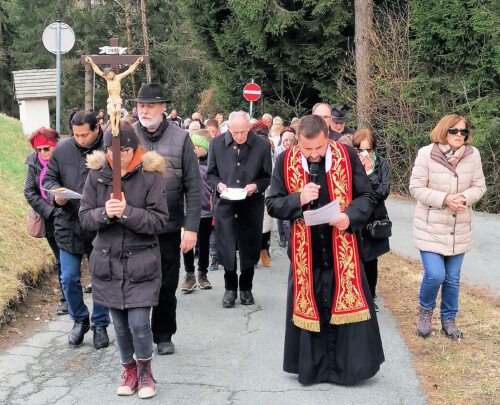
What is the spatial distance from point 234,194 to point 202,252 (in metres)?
1.50

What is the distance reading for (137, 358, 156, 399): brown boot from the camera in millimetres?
5262

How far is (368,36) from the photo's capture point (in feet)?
63.6

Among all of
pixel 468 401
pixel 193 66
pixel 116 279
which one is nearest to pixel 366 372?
pixel 468 401

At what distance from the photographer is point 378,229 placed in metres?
7.11

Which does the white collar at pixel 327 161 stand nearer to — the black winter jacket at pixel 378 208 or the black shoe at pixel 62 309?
the black winter jacket at pixel 378 208

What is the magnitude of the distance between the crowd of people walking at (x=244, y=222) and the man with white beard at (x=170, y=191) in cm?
1

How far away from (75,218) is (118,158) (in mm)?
1761

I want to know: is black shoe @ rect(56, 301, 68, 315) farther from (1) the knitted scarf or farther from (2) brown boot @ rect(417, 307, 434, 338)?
(2) brown boot @ rect(417, 307, 434, 338)

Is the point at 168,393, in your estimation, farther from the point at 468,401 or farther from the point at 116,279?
the point at 468,401

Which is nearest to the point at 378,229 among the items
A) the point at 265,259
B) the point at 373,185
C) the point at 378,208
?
the point at 378,208

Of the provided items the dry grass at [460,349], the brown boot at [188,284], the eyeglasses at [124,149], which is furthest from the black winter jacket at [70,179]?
the dry grass at [460,349]

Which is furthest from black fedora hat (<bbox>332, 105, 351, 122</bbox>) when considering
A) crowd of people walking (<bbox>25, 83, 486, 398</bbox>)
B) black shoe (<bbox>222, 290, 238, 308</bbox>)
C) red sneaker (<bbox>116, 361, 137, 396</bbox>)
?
red sneaker (<bbox>116, 361, 137, 396</bbox>)

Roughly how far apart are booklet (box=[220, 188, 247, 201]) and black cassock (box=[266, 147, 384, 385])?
2257 millimetres

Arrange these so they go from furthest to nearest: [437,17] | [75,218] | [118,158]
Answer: [437,17] → [75,218] → [118,158]
